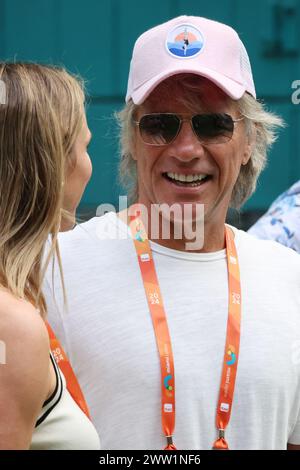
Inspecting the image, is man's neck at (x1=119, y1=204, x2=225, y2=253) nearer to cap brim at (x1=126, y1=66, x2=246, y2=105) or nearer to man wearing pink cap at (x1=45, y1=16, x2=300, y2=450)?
man wearing pink cap at (x1=45, y1=16, x2=300, y2=450)

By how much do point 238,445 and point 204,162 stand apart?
0.74 m

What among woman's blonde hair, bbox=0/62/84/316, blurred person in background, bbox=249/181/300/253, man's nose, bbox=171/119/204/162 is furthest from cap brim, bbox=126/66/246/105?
blurred person in background, bbox=249/181/300/253

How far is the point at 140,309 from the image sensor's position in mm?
2354

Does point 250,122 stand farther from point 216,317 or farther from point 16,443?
point 16,443

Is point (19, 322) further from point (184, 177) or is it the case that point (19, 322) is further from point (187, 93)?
point (187, 93)

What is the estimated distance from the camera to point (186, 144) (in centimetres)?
248

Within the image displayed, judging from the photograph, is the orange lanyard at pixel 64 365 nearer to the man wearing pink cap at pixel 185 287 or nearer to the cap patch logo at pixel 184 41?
the man wearing pink cap at pixel 185 287

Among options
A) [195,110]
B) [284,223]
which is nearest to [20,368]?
[195,110]

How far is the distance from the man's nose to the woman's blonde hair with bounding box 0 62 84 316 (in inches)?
19.7

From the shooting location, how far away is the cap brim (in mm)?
2471

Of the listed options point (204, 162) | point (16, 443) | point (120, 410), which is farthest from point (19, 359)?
point (204, 162)

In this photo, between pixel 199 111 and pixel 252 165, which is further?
pixel 252 165

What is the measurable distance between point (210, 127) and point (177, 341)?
0.58 m

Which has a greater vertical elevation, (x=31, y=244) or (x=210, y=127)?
(x=210, y=127)
